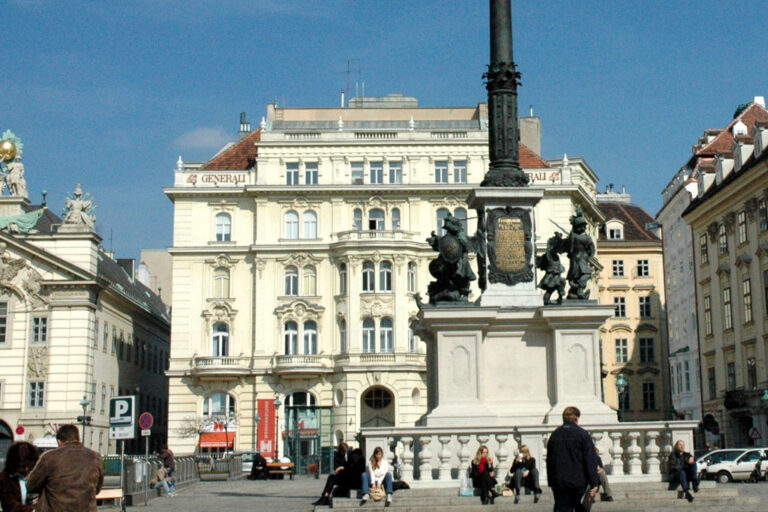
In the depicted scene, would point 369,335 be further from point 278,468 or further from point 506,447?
point 506,447

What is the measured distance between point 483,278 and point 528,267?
91cm

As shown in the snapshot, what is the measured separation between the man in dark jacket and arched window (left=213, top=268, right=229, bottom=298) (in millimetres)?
51256

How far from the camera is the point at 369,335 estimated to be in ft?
197

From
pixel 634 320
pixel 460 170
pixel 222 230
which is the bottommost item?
pixel 634 320

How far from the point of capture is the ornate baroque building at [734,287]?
159ft

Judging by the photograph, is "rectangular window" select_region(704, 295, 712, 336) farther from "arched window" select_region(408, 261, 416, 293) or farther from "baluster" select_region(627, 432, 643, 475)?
"baluster" select_region(627, 432, 643, 475)

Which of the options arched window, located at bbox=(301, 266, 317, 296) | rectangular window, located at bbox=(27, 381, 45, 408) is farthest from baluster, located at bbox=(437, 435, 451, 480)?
arched window, located at bbox=(301, 266, 317, 296)

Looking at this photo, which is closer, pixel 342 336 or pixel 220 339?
pixel 342 336

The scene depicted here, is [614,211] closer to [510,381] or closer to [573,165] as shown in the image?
[573,165]

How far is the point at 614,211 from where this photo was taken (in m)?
85.3

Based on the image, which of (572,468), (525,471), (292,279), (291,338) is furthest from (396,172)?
(572,468)

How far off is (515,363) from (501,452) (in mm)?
2471

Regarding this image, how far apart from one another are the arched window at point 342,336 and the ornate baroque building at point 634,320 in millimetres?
22338

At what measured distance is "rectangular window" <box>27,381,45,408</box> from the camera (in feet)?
184
